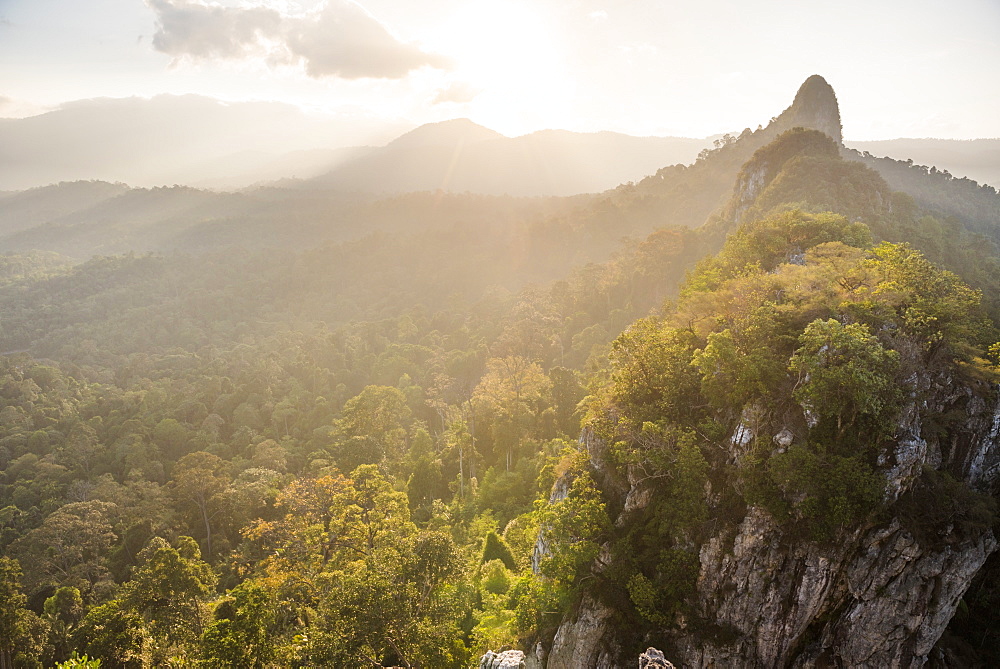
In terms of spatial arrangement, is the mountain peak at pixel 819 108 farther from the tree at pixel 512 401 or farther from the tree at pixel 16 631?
the tree at pixel 16 631

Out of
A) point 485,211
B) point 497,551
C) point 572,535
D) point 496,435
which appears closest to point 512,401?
point 496,435

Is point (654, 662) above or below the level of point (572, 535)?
above

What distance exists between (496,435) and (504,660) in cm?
2480

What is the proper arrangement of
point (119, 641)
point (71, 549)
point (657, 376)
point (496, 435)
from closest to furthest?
point (119, 641), point (657, 376), point (71, 549), point (496, 435)

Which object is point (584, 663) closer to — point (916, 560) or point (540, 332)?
point (916, 560)

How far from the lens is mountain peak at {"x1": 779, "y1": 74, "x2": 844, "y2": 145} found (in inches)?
3123

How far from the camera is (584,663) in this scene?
18.8 m

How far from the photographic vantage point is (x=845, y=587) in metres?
16.5

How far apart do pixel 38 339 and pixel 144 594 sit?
99861mm

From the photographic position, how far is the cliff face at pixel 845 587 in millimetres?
16328

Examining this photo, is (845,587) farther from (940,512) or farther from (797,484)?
(940,512)

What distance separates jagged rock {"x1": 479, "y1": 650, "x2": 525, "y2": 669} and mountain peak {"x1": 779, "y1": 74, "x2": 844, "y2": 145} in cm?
8941

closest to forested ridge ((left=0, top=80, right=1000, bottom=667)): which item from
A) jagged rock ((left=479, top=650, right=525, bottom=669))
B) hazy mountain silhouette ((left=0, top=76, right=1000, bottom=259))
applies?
jagged rock ((left=479, top=650, right=525, bottom=669))

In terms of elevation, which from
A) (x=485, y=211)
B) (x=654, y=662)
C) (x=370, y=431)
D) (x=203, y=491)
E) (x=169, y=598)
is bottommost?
(x=203, y=491)
